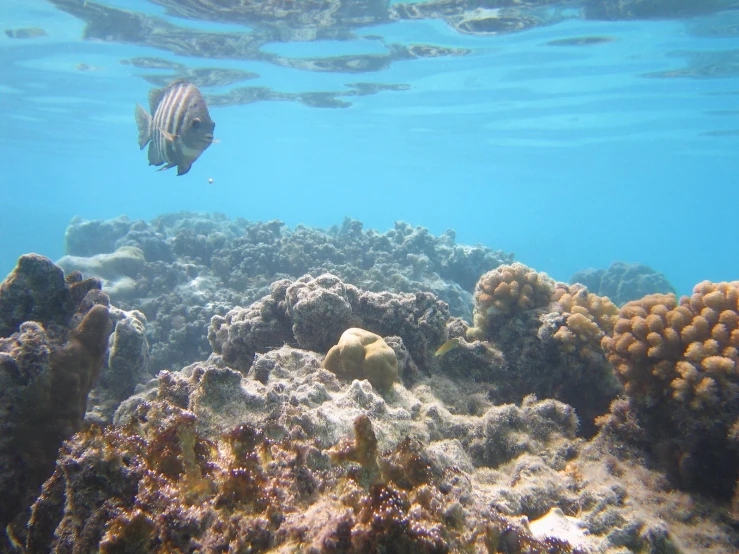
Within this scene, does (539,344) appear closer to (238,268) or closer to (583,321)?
(583,321)

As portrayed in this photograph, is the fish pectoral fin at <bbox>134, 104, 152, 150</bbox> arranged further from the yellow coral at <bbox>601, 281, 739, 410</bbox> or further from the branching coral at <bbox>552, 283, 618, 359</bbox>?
the yellow coral at <bbox>601, 281, 739, 410</bbox>

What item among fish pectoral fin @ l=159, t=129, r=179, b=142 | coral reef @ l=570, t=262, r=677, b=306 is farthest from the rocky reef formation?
coral reef @ l=570, t=262, r=677, b=306

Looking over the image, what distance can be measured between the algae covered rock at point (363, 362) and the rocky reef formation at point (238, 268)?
19.9ft

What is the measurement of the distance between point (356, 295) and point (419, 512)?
3914 mm

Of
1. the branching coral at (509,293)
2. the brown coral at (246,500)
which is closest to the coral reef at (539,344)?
the branching coral at (509,293)

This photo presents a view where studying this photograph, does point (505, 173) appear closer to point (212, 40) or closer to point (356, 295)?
point (212, 40)

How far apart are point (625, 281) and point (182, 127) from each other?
21030 mm

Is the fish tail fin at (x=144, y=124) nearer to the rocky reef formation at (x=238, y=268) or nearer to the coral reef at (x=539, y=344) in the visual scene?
the coral reef at (x=539, y=344)

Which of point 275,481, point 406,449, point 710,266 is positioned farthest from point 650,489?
point 710,266

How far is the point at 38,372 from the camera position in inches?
120

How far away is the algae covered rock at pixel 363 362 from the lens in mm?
3941

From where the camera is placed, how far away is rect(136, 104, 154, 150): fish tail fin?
15.8 feet

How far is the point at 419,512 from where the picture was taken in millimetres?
1604

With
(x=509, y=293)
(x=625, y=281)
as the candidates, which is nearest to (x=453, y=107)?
(x=625, y=281)
